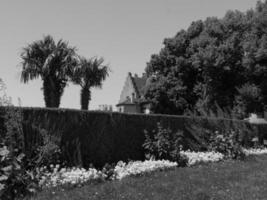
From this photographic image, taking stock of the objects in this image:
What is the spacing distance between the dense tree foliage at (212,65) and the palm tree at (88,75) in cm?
443

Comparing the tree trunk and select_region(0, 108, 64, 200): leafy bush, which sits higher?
the tree trunk

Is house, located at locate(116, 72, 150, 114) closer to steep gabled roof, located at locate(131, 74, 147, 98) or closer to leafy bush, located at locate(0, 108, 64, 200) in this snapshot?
steep gabled roof, located at locate(131, 74, 147, 98)

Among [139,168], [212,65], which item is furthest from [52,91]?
[139,168]

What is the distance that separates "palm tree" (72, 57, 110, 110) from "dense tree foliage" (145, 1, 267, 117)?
174 inches

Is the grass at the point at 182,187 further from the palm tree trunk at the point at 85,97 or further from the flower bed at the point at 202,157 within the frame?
the palm tree trunk at the point at 85,97

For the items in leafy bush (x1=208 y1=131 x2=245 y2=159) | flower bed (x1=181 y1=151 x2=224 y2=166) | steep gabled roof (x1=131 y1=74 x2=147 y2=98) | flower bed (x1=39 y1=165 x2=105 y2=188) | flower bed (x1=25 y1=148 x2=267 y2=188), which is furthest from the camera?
steep gabled roof (x1=131 y1=74 x2=147 y2=98)

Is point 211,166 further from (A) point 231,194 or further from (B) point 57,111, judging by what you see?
(B) point 57,111

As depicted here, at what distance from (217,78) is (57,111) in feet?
65.8

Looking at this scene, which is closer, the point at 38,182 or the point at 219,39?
the point at 38,182

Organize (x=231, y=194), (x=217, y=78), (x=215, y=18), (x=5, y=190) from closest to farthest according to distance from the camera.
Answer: (x=5, y=190), (x=231, y=194), (x=217, y=78), (x=215, y=18)

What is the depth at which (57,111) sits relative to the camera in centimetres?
907

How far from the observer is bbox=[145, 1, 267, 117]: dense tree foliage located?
2556cm

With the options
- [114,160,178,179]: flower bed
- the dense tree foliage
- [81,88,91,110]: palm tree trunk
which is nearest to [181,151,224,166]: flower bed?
[114,160,178,179]: flower bed

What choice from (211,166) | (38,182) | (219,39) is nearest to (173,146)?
(211,166)
